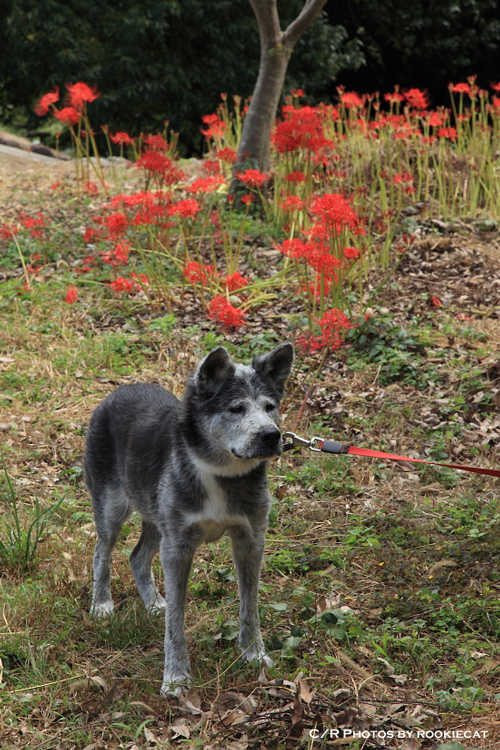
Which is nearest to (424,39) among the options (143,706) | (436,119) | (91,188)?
(436,119)

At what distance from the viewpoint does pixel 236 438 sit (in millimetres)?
2918

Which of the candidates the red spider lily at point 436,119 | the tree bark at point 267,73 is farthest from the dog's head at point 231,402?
the red spider lily at point 436,119

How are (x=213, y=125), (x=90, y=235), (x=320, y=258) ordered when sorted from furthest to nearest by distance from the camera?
(x=213, y=125) → (x=90, y=235) → (x=320, y=258)

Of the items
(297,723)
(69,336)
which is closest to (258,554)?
(297,723)

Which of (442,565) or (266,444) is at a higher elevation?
(266,444)

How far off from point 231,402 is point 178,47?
14720 millimetres

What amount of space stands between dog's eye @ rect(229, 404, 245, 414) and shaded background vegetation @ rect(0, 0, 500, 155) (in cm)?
1336

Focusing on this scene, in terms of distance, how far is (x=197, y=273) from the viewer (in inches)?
267

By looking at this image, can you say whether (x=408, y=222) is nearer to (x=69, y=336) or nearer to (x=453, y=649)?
(x=69, y=336)

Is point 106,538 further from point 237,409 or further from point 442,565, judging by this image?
point 442,565

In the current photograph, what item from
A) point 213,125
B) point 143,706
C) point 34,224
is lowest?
point 143,706

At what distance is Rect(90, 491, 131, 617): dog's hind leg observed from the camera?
375 cm

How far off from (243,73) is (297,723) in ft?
49.4

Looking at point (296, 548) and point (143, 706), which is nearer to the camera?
point (143, 706)
